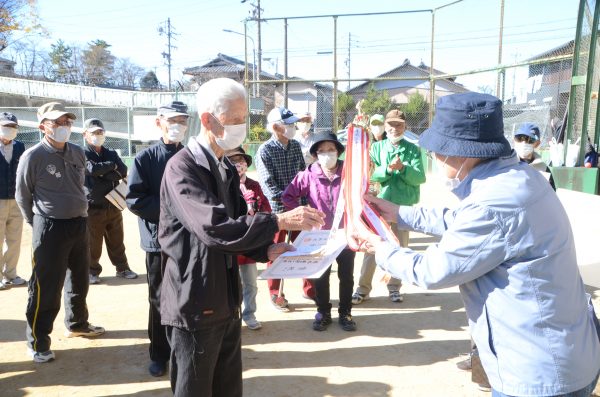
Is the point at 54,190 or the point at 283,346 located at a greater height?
the point at 54,190

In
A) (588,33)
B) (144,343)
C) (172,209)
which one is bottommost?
(144,343)

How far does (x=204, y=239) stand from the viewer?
6.91 feet

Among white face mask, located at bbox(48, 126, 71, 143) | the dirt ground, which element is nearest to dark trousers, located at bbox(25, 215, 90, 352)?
the dirt ground

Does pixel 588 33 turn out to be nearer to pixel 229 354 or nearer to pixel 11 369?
pixel 229 354

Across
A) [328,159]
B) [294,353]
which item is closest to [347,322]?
[294,353]

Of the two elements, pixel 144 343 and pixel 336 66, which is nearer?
pixel 144 343

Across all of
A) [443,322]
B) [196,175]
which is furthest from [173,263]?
[443,322]

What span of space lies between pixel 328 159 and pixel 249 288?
4.90 feet

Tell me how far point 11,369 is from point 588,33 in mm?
8405

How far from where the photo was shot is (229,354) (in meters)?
2.57

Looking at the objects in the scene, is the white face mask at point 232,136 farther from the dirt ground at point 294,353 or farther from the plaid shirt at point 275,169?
the plaid shirt at point 275,169

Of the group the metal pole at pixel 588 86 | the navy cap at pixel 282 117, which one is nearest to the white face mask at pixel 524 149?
the navy cap at pixel 282 117

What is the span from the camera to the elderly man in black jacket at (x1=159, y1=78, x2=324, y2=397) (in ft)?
7.09

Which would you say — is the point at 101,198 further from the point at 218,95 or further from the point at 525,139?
the point at 525,139
